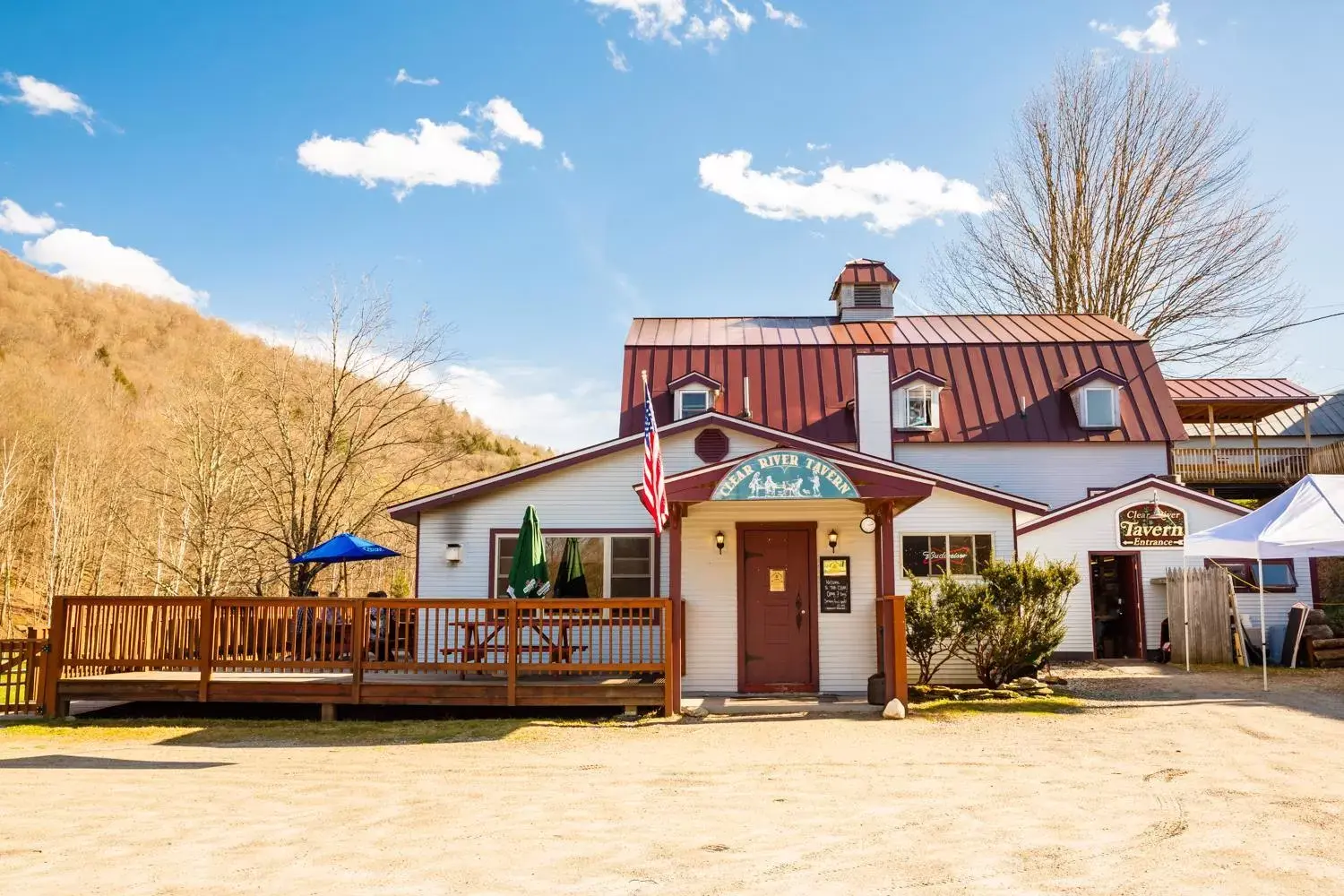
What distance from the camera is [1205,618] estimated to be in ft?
54.8

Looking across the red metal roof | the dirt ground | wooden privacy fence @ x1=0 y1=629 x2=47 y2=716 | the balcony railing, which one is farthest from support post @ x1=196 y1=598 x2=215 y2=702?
the balcony railing

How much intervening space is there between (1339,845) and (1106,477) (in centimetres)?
1624

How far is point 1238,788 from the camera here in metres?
7.16

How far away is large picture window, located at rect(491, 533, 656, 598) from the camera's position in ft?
45.3

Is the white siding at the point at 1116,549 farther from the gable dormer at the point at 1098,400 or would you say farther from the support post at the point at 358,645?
the support post at the point at 358,645

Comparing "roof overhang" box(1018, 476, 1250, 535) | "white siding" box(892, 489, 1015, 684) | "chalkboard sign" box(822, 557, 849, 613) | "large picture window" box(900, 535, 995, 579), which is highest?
"roof overhang" box(1018, 476, 1250, 535)

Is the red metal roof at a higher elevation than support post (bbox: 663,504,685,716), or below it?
higher

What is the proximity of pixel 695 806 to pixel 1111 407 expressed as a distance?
17296 mm

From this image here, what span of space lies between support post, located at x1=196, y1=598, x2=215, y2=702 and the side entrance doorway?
1484cm

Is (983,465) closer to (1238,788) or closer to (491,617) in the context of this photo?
(491,617)

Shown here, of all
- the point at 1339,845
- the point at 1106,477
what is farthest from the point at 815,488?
the point at 1106,477

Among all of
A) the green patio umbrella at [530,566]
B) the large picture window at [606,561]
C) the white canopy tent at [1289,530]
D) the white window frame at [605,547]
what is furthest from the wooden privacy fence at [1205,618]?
the green patio umbrella at [530,566]

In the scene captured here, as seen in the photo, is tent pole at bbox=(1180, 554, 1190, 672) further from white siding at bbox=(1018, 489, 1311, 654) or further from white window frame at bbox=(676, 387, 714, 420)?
white window frame at bbox=(676, 387, 714, 420)

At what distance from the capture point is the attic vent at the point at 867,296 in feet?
81.3
